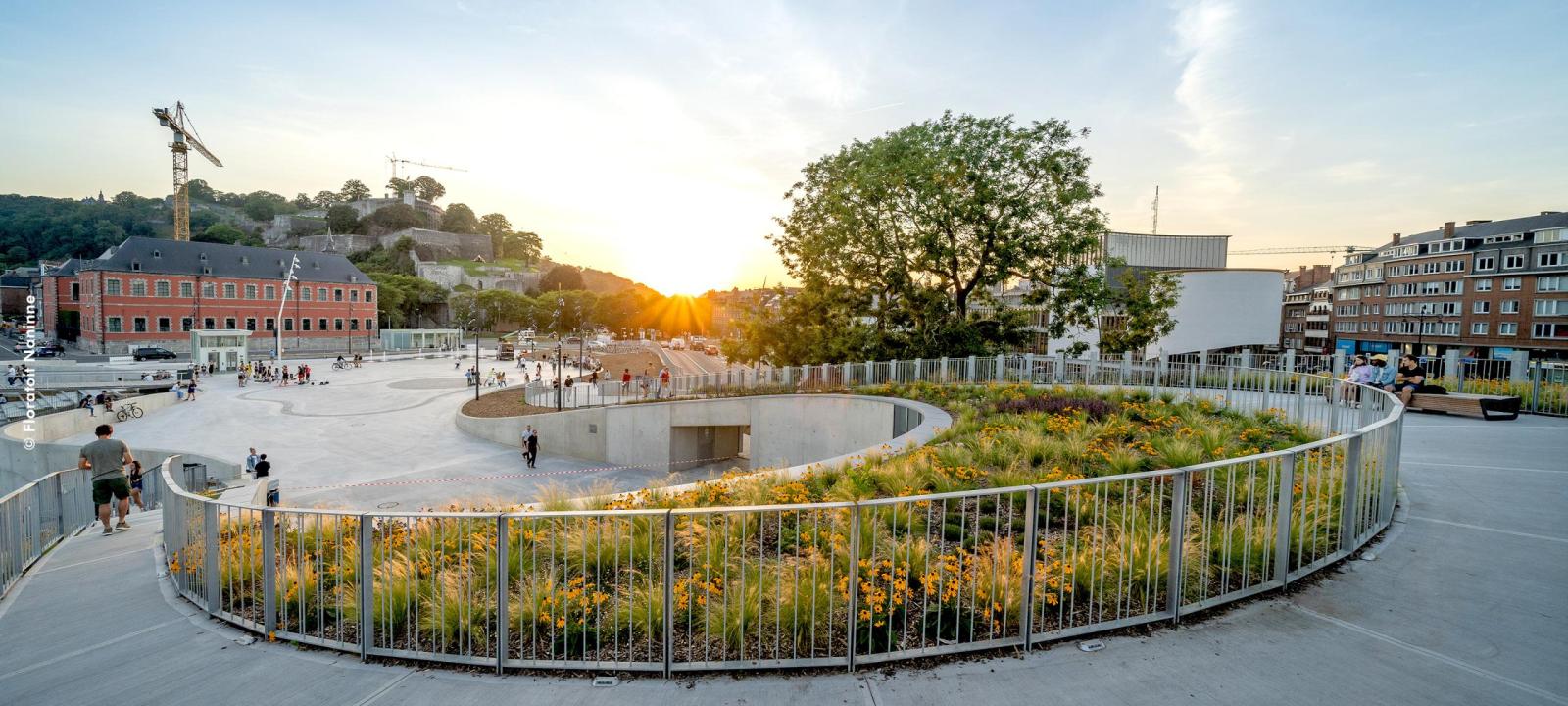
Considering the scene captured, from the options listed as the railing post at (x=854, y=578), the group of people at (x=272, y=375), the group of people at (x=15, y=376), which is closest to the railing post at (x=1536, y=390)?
the railing post at (x=854, y=578)

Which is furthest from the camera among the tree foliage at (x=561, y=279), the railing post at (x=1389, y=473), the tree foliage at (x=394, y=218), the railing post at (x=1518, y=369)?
the tree foliage at (x=561, y=279)

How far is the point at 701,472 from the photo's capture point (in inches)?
1013

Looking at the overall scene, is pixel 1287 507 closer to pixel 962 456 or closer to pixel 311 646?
pixel 962 456

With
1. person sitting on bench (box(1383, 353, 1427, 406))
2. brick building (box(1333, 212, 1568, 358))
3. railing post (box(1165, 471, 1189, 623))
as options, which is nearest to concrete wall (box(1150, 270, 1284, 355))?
brick building (box(1333, 212, 1568, 358))

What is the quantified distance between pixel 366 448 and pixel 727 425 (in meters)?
14.6

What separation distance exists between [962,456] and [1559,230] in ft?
271

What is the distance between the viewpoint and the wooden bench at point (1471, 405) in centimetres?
1354

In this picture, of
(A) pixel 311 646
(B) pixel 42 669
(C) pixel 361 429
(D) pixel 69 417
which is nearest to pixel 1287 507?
(A) pixel 311 646

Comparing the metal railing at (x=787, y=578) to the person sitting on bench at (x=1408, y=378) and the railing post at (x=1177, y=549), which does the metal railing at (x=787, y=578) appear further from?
the person sitting on bench at (x=1408, y=378)

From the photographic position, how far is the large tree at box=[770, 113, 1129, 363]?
23.9 meters

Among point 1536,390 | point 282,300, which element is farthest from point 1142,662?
point 282,300

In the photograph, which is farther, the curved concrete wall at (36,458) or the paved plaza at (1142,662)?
the curved concrete wall at (36,458)

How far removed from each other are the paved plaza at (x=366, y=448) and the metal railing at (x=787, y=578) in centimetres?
917

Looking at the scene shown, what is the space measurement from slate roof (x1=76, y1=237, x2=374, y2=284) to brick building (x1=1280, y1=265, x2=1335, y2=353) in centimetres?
13021
